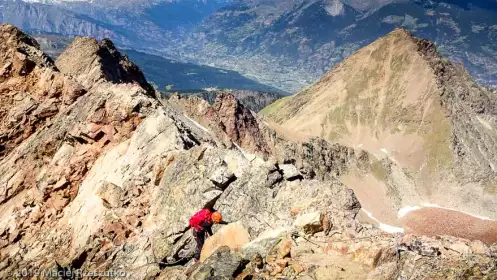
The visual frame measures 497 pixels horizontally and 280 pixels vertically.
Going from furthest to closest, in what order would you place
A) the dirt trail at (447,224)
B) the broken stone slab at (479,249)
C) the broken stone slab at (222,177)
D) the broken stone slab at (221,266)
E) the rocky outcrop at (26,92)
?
the dirt trail at (447,224), the rocky outcrop at (26,92), the broken stone slab at (222,177), the broken stone slab at (221,266), the broken stone slab at (479,249)

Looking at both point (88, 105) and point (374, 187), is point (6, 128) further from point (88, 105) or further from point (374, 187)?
point (374, 187)

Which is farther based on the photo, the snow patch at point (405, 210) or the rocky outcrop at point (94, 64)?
the snow patch at point (405, 210)

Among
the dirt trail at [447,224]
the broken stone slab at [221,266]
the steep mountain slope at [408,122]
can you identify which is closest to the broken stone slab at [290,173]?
the broken stone slab at [221,266]

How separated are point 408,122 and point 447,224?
45.2 metres

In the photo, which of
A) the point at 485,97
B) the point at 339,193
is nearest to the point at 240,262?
the point at 339,193

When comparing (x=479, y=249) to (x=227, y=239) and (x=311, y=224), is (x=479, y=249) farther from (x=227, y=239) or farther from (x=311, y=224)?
(x=227, y=239)

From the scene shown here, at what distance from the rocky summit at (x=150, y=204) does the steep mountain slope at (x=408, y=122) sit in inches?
3106

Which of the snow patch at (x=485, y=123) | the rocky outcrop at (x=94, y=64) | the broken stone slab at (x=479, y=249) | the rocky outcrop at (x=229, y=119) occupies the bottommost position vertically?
the snow patch at (x=485, y=123)

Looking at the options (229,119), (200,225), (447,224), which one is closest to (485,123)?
(447,224)

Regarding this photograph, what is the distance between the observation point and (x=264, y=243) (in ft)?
70.4

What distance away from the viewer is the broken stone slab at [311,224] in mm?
21609

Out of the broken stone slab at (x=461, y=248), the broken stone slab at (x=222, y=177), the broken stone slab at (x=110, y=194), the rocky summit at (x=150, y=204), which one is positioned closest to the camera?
the broken stone slab at (x=461, y=248)

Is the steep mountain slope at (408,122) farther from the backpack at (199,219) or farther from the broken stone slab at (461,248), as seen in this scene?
the broken stone slab at (461,248)

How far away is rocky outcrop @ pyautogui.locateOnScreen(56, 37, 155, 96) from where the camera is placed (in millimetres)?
61237
